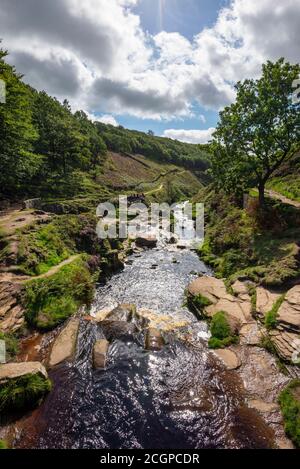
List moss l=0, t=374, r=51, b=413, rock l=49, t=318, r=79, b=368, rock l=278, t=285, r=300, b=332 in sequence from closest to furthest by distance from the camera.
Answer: moss l=0, t=374, r=51, b=413 < rock l=49, t=318, r=79, b=368 < rock l=278, t=285, r=300, b=332

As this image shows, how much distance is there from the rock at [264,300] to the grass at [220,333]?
8.23 ft

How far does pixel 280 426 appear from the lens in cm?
1085

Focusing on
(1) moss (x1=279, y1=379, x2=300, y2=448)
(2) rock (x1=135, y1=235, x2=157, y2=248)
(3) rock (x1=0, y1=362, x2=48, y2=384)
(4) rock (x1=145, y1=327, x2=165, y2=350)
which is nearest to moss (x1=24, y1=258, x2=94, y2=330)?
(3) rock (x1=0, y1=362, x2=48, y2=384)

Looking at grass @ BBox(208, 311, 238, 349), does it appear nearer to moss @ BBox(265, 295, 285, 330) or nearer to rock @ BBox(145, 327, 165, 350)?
moss @ BBox(265, 295, 285, 330)

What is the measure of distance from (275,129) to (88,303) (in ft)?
85.8

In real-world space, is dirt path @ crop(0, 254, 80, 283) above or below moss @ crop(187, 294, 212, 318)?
above

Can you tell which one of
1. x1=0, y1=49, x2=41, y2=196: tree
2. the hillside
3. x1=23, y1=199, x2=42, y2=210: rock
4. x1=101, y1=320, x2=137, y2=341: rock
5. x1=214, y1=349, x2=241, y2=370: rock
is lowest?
x1=214, y1=349, x2=241, y2=370: rock

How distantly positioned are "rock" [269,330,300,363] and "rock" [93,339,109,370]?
9.84 m

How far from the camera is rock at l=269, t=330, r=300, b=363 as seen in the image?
13.9 metres

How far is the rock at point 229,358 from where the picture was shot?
14.4 m

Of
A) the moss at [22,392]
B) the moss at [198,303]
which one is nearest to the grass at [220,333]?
the moss at [198,303]

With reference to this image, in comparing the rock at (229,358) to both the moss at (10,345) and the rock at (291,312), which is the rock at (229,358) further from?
the moss at (10,345)

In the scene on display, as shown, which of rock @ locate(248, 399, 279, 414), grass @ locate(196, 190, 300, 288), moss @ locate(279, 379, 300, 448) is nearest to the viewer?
moss @ locate(279, 379, 300, 448)

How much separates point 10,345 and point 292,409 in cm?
1473
